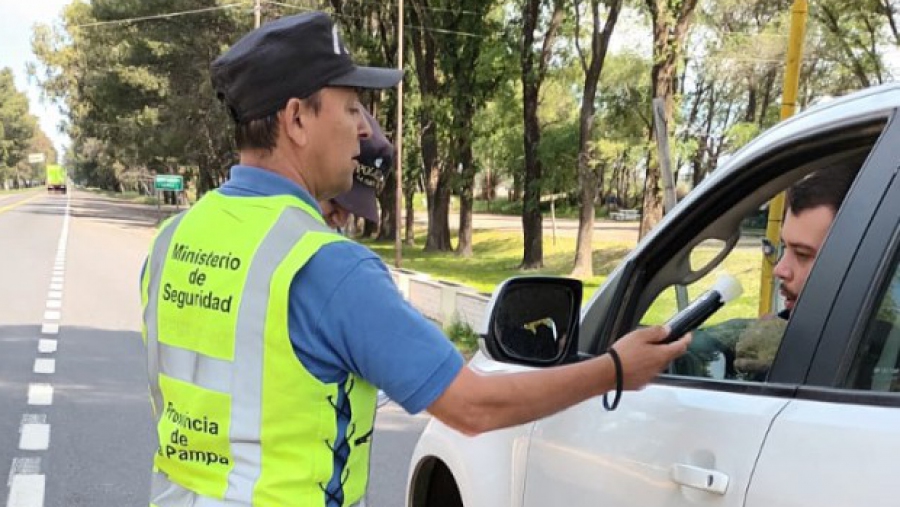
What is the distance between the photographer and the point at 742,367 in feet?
6.81

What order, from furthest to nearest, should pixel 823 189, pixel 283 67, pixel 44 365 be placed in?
pixel 44 365, pixel 823 189, pixel 283 67

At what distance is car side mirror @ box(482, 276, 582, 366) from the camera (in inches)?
71.9

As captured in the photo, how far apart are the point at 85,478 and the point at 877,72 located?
89.4ft

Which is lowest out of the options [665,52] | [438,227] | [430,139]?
[438,227]

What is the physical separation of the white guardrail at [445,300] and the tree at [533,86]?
29.1ft

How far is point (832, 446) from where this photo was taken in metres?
1.34

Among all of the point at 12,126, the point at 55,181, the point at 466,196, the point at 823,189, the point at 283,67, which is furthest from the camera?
the point at 12,126

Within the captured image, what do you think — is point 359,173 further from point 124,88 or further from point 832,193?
point 124,88

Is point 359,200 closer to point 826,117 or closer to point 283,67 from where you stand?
point 283,67

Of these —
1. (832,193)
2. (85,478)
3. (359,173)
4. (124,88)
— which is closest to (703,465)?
(832,193)

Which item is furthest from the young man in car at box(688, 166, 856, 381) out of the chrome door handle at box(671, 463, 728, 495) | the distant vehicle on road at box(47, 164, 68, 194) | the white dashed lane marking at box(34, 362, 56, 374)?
the distant vehicle on road at box(47, 164, 68, 194)

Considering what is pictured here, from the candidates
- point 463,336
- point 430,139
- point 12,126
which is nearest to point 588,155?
point 430,139

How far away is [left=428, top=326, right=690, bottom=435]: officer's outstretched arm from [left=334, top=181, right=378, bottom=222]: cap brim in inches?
31.0

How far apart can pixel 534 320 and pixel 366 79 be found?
0.68 m
